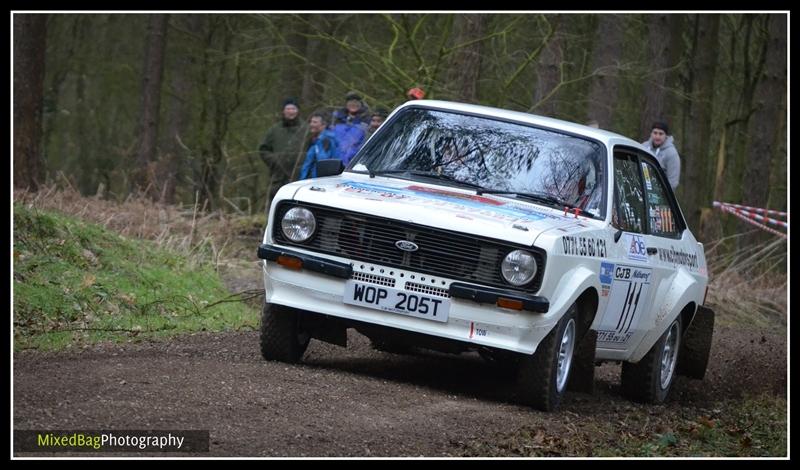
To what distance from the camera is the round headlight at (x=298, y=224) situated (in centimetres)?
800

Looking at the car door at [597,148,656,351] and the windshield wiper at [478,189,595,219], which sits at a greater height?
the windshield wiper at [478,189,595,219]

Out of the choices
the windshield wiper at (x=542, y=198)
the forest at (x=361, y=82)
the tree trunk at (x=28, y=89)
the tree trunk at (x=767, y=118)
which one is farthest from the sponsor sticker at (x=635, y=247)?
the tree trunk at (x=767, y=118)

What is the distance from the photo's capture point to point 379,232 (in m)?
7.84

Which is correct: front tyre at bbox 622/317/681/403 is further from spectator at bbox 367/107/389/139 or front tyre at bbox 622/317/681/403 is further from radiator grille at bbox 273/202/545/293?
spectator at bbox 367/107/389/139

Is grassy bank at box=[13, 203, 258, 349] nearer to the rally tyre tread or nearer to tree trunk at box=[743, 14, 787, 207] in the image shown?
the rally tyre tread

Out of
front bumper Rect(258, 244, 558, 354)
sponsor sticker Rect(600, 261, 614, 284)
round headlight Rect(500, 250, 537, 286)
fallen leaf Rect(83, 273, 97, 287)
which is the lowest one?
fallen leaf Rect(83, 273, 97, 287)

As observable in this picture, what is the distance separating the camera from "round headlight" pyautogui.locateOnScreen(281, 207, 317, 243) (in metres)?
8.00

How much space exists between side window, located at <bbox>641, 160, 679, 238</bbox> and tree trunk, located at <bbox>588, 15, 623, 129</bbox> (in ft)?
30.7

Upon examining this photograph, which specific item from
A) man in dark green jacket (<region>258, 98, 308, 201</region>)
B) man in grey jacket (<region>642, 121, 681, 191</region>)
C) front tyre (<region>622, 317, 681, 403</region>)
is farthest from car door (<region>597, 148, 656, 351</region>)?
man in dark green jacket (<region>258, 98, 308, 201</region>)

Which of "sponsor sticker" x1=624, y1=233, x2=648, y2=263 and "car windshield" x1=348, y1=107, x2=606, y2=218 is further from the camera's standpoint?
"sponsor sticker" x1=624, y1=233, x2=648, y2=263

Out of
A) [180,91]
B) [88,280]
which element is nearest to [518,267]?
[88,280]

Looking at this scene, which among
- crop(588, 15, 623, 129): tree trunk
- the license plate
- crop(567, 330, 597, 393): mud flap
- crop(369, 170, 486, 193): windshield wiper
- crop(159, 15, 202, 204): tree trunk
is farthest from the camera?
crop(159, 15, 202, 204): tree trunk

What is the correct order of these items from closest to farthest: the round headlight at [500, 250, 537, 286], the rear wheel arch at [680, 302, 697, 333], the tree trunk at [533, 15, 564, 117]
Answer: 1. the round headlight at [500, 250, 537, 286]
2. the rear wheel arch at [680, 302, 697, 333]
3. the tree trunk at [533, 15, 564, 117]

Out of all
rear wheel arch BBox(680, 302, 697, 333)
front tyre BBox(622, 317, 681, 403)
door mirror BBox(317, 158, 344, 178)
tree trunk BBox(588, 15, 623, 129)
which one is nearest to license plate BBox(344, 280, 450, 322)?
door mirror BBox(317, 158, 344, 178)
